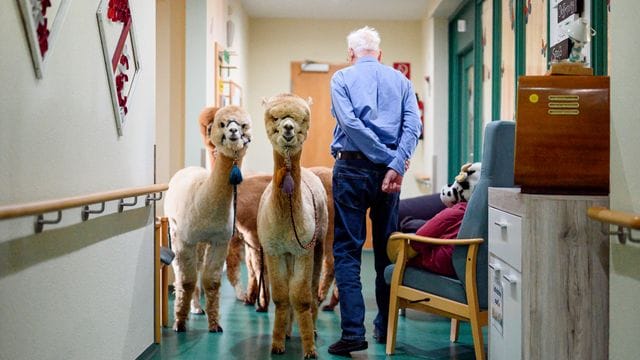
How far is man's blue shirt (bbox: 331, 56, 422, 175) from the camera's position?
3344 mm

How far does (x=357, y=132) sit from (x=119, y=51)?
1.22 m

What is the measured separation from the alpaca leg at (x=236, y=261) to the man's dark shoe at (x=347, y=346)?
4.69ft

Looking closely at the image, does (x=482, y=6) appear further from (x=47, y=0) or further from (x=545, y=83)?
(x=47, y=0)

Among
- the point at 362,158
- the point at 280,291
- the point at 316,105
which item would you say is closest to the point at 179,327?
the point at 280,291

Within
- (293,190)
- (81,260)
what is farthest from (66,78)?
(293,190)

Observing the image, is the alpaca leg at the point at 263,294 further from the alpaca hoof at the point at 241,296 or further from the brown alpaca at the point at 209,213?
the brown alpaca at the point at 209,213

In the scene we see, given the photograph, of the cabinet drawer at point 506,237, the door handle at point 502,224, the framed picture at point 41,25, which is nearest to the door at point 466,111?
the cabinet drawer at point 506,237

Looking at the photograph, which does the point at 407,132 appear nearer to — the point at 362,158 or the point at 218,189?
the point at 362,158

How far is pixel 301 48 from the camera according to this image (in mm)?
8078

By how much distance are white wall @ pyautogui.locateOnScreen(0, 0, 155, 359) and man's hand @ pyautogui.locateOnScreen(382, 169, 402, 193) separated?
4.03ft

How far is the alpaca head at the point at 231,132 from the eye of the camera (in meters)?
3.51

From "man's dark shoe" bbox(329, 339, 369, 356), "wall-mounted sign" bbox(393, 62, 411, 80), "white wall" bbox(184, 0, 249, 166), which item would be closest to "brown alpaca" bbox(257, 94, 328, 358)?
"man's dark shoe" bbox(329, 339, 369, 356)

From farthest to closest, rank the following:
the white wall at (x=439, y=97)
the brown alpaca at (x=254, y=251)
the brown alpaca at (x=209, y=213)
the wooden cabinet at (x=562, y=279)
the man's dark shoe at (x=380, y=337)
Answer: the white wall at (x=439, y=97) → the brown alpaca at (x=254, y=251) → the man's dark shoe at (x=380, y=337) → the brown alpaca at (x=209, y=213) → the wooden cabinet at (x=562, y=279)

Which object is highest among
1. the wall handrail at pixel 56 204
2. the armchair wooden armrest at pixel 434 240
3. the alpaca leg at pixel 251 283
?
the wall handrail at pixel 56 204
